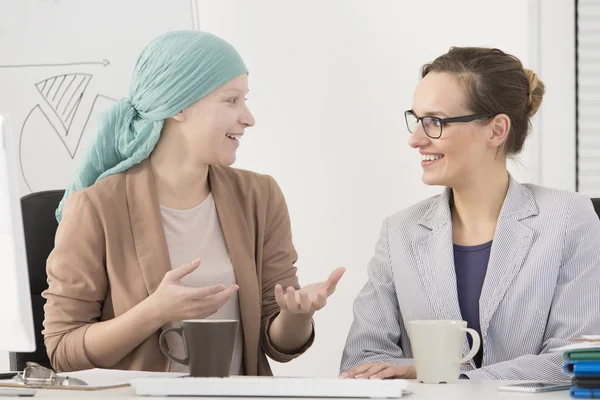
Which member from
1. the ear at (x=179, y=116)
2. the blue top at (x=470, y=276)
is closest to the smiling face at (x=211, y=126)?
the ear at (x=179, y=116)

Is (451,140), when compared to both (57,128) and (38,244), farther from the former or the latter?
(57,128)

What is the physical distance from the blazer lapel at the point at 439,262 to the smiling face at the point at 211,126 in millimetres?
516

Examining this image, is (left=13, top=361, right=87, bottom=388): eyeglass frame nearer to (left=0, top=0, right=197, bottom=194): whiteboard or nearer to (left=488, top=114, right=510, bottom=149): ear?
(left=488, top=114, right=510, bottom=149): ear

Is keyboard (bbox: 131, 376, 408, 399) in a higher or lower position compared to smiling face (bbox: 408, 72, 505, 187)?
lower

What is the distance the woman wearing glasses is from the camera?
1.92 m

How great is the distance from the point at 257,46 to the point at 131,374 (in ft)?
5.43

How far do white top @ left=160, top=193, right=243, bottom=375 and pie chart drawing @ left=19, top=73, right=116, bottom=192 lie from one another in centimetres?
94

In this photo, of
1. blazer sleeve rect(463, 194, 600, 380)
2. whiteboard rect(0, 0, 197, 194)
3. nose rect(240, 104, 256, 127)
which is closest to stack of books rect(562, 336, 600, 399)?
blazer sleeve rect(463, 194, 600, 380)

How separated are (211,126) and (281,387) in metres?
0.97

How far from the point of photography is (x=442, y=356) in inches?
57.7

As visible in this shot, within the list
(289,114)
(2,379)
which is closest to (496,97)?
(289,114)

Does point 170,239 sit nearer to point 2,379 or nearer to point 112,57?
point 2,379

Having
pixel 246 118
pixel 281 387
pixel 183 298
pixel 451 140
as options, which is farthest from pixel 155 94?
pixel 281 387

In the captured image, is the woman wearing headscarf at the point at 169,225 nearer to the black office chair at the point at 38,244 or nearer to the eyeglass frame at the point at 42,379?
the black office chair at the point at 38,244
